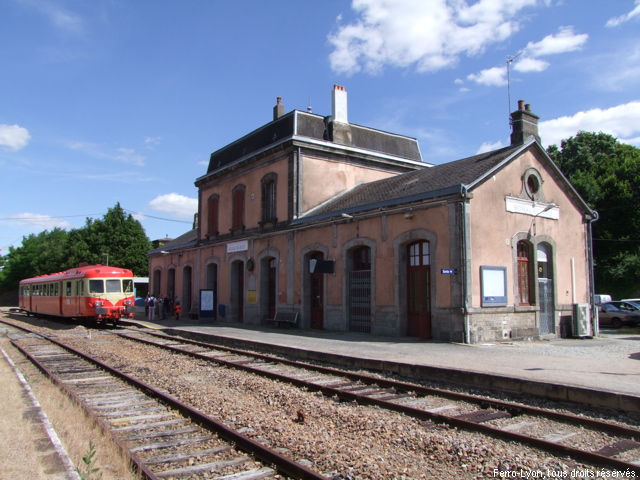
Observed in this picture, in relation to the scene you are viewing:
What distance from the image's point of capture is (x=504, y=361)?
1070 cm

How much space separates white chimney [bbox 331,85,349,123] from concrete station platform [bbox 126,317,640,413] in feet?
36.6

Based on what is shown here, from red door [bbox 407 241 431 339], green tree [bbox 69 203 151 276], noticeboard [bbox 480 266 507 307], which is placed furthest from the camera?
green tree [bbox 69 203 151 276]

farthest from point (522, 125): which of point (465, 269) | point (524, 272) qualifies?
point (465, 269)

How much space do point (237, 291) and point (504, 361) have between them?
17.2 m

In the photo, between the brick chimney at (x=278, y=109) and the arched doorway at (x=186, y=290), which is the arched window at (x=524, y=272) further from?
the arched doorway at (x=186, y=290)

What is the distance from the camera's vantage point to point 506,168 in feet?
53.3

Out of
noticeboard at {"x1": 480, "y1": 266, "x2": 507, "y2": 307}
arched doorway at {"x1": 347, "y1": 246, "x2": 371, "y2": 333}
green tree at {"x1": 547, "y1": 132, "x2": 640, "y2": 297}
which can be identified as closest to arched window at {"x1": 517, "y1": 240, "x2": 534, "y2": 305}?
noticeboard at {"x1": 480, "y1": 266, "x2": 507, "y2": 307}

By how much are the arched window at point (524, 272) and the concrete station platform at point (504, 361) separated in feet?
4.81

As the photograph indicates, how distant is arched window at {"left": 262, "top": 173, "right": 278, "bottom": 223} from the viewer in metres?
23.1

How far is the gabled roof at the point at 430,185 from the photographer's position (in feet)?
50.0

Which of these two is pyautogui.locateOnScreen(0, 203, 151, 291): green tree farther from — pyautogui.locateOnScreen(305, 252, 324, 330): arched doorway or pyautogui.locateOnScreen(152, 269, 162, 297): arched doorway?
pyautogui.locateOnScreen(305, 252, 324, 330): arched doorway

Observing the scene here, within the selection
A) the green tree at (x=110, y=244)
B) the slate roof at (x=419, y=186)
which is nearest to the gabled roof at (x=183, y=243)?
the slate roof at (x=419, y=186)

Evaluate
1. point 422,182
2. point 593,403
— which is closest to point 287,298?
point 422,182

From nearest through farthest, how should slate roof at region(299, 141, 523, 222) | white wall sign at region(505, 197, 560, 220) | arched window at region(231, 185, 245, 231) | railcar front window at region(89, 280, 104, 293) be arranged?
1. slate roof at region(299, 141, 523, 222)
2. white wall sign at region(505, 197, 560, 220)
3. railcar front window at region(89, 280, 104, 293)
4. arched window at region(231, 185, 245, 231)
